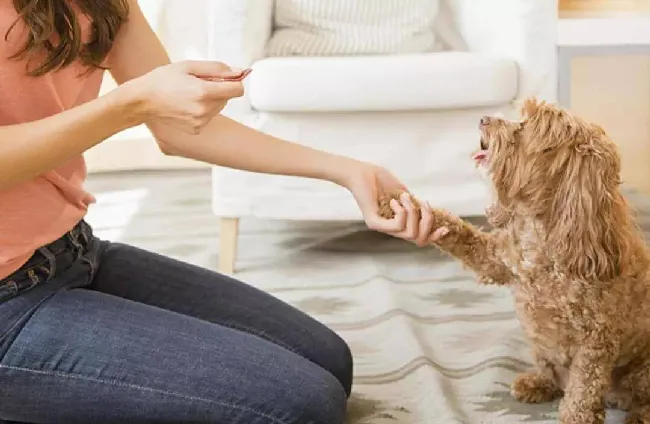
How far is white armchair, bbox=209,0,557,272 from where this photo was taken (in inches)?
79.3

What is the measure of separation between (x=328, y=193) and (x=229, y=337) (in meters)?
1.03

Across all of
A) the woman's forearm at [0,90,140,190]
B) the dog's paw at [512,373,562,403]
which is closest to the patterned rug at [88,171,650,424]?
the dog's paw at [512,373,562,403]

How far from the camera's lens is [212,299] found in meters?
1.34

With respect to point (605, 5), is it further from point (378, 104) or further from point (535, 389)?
point (535, 389)

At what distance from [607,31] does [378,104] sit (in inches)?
22.6

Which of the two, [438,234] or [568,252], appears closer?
[568,252]

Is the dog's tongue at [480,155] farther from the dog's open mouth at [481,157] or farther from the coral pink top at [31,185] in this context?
the coral pink top at [31,185]

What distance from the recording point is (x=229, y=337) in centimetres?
115

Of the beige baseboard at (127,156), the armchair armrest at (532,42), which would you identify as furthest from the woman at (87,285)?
the beige baseboard at (127,156)

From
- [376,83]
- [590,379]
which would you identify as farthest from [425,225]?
[376,83]

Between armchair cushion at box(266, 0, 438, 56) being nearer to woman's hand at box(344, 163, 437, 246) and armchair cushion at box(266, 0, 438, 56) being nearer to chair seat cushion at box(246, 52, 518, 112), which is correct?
chair seat cushion at box(246, 52, 518, 112)

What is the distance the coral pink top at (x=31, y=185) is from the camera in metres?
1.09

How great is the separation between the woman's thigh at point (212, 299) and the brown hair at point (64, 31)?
1.05 ft


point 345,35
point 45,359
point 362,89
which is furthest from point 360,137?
point 45,359
